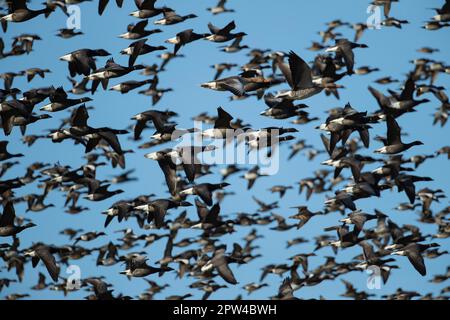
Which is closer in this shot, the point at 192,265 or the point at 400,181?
the point at 400,181

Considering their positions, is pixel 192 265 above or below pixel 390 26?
below

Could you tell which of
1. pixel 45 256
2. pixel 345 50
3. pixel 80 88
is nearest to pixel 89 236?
pixel 80 88

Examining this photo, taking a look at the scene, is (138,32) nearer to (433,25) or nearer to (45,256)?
(45,256)

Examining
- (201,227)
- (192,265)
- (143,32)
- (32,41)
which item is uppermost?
(143,32)

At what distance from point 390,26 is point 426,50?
2.23 metres

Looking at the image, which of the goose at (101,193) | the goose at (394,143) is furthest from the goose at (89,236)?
the goose at (394,143)

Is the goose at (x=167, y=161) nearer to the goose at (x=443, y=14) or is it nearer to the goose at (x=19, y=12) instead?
the goose at (x=19, y=12)

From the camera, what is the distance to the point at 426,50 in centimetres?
3272

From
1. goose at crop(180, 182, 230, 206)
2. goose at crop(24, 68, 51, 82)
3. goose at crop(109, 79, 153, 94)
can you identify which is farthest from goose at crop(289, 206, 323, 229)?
goose at crop(24, 68, 51, 82)

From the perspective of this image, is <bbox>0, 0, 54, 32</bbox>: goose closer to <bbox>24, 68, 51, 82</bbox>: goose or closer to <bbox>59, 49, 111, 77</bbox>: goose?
<bbox>59, 49, 111, 77</bbox>: goose

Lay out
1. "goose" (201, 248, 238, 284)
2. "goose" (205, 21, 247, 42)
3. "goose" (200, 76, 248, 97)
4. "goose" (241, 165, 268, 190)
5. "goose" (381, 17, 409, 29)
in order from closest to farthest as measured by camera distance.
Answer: "goose" (200, 76, 248, 97), "goose" (201, 248, 238, 284), "goose" (205, 21, 247, 42), "goose" (381, 17, 409, 29), "goose" (241, 165, 268, 190)
